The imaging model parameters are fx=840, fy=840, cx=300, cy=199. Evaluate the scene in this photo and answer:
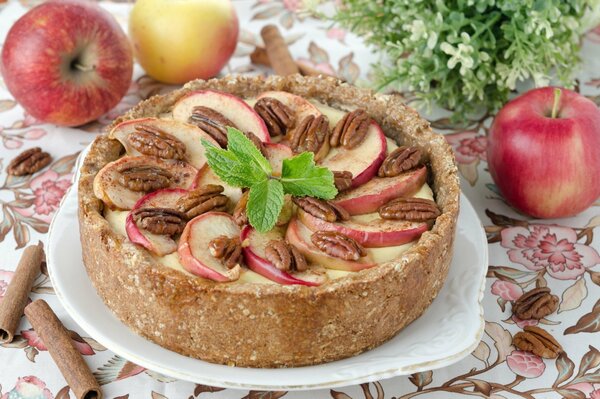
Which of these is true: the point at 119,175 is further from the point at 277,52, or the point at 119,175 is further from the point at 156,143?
the point at 277,52

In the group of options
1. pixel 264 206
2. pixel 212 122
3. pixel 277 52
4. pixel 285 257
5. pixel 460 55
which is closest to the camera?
pixel 285 257

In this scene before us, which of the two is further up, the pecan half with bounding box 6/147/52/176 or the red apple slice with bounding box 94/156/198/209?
the red apple slice with bounding box 94/156/198/209

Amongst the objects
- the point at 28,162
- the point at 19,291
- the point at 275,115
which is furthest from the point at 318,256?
the point at 28,162

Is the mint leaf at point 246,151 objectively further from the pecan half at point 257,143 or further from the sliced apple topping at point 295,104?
the sliced apple topping at point 295,104

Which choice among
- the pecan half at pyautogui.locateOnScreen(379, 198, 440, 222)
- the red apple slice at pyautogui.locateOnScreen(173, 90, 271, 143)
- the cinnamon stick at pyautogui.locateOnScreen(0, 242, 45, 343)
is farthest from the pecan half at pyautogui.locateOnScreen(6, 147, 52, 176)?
the pecan half at pyautogui.locateOnScreen(379, 198, 440, 222)

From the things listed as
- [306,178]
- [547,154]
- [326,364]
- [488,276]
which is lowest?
[488,276]

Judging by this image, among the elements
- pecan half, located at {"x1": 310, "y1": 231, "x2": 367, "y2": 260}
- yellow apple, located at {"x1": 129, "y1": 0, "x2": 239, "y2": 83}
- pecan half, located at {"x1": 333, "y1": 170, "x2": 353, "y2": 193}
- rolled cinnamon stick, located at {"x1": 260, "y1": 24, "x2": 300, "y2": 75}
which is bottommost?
rolled cinnamon stick, located at {"x1": 260, "y1": 24, "x2": 300, "y2": 75}

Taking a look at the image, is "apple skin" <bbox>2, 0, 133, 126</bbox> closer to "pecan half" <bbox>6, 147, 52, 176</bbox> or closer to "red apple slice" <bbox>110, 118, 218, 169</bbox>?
"pecan half" <bbox>6, 147, 52, 176</bbox>
